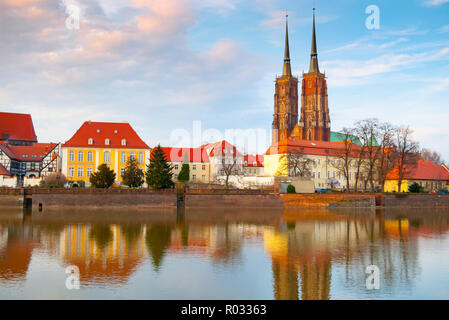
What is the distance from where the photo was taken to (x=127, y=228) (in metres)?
32.5

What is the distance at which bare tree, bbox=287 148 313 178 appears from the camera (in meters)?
73.8

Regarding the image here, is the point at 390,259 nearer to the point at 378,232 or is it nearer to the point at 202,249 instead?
the point at 202,249

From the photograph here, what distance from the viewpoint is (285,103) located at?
128 metres

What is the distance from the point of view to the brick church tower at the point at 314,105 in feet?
397

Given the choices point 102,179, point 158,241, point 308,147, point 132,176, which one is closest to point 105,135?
point 132,176

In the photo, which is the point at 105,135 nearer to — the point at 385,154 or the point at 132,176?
the point at 132,176

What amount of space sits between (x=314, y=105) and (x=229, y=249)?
105 meters

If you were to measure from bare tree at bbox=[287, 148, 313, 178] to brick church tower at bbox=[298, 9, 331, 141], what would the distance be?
42901mm

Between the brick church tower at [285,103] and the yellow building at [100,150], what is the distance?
62.9 m

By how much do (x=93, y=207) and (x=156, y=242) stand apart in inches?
993

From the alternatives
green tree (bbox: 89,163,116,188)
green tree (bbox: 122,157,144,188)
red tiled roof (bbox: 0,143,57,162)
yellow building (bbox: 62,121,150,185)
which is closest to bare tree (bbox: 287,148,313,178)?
yellow building (bbox: 62,121,150,185)

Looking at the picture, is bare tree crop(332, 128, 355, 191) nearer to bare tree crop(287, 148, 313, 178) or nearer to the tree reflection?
bare tree crop(287, 148, 313, 178)

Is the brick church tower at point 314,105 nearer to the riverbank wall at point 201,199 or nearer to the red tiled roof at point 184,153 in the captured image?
the red tiled roof at point 184,153
